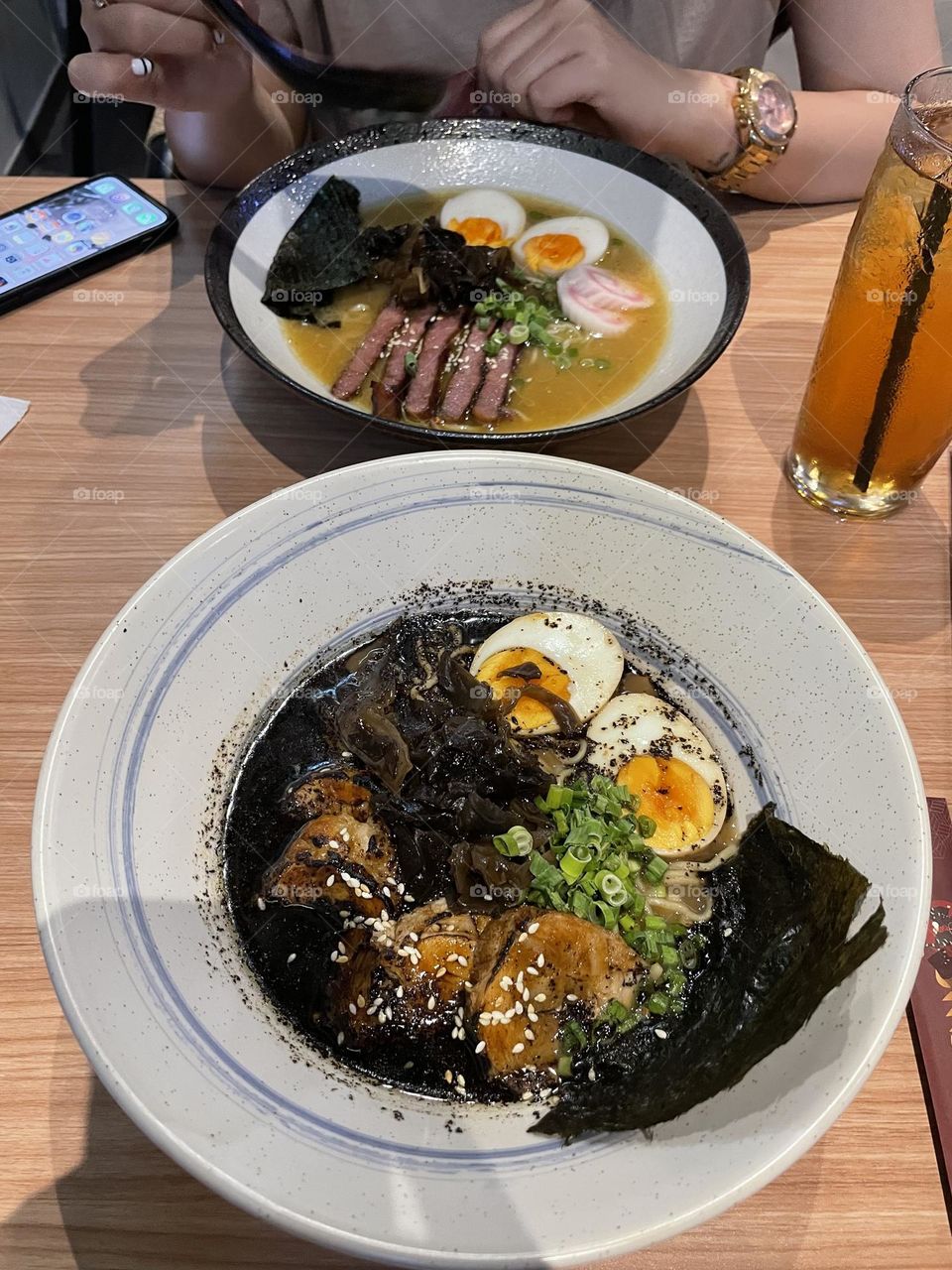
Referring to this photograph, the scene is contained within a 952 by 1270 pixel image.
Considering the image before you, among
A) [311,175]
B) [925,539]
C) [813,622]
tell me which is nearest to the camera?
[813,622]

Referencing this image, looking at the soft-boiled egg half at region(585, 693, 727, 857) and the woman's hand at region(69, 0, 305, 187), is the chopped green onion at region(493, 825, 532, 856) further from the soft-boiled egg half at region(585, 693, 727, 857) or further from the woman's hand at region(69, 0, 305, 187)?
the woman's hand at region(69, 0, 305, 187)

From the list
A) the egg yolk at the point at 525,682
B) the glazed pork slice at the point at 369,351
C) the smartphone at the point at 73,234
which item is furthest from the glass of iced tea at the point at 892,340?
the smartphone at the point at 73,234

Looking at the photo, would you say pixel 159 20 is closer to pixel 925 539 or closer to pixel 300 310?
pixel 300 310

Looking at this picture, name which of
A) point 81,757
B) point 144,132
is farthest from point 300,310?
point 144,132

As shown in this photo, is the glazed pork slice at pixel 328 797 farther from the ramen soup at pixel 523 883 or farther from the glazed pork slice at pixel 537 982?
the glazed pork slice at pixel 537 982

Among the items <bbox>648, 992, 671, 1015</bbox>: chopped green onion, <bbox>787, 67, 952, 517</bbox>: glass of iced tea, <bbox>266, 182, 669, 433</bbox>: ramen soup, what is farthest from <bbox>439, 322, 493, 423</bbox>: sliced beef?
<bbox>648, 992, 671, 1015</bbox>: chopped green onion

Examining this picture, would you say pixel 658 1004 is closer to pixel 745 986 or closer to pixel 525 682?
pixel 745 986

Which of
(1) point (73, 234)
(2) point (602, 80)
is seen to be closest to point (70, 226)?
(1) point (73, 234)
